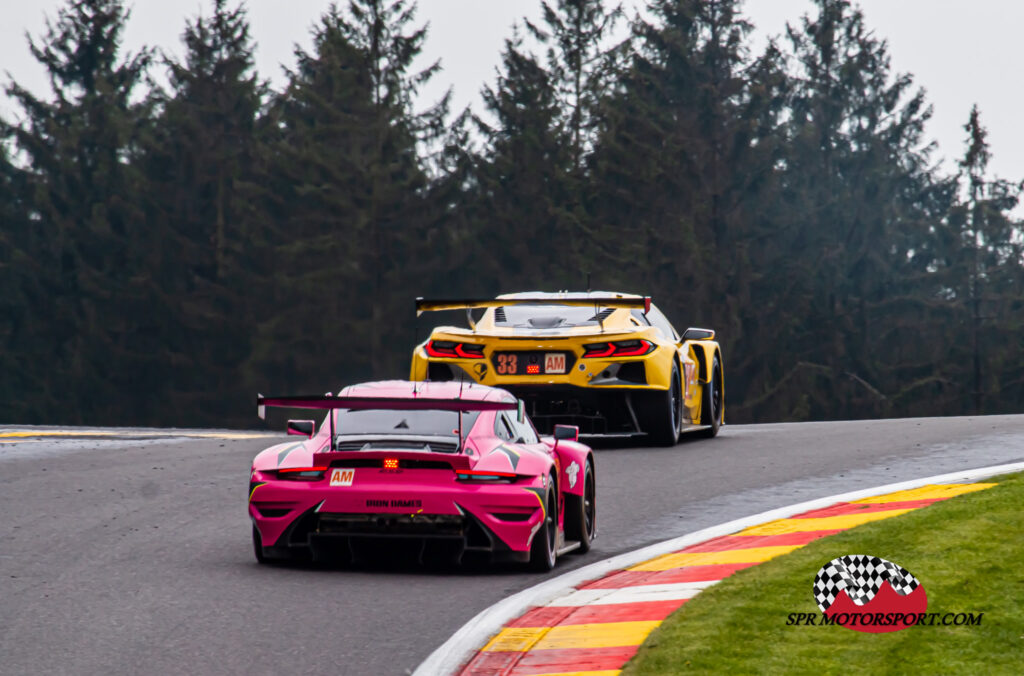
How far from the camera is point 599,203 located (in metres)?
54.1

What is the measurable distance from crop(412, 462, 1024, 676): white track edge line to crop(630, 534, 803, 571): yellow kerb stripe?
139mm

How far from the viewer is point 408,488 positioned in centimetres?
870

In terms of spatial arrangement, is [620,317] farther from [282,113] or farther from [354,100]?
[282,113]

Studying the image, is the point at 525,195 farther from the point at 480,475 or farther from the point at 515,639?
the point at 515,639

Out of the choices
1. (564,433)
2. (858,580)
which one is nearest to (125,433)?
(564,433)

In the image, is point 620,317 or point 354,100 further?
point 354,100

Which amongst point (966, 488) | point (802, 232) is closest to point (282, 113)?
point (802, 232)

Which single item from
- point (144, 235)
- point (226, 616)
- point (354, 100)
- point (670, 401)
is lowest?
point (226, 616)

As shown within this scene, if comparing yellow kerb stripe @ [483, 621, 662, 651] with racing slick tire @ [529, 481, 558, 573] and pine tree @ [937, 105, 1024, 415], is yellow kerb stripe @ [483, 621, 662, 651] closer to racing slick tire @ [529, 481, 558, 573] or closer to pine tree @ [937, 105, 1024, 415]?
racing slick tire @ [529, 481, 558, 573]

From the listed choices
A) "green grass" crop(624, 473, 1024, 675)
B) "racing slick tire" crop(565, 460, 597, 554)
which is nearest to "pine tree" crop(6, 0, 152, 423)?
"racing slick tire" crop(565, 460, 597, 554)

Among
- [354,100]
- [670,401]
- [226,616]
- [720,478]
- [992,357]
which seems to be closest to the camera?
[226,616]

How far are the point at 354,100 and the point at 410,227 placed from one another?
4.51 m

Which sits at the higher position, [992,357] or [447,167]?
[447,167]

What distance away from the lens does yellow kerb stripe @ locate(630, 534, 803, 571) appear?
9148 millimetres
